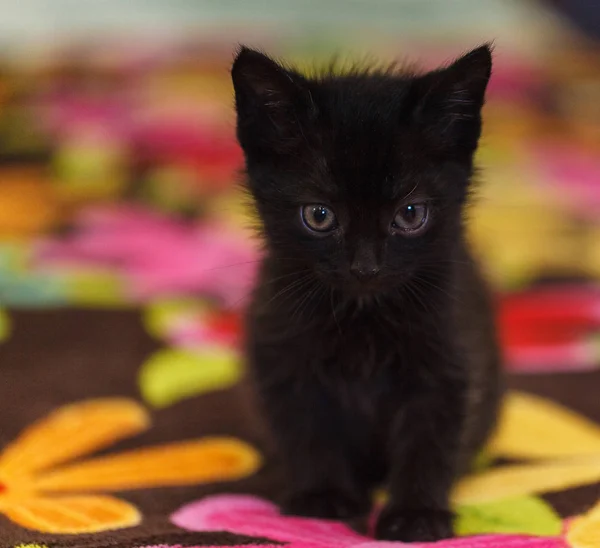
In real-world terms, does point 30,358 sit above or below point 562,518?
above

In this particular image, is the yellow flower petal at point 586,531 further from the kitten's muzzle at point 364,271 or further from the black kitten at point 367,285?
the kitten's muzzle at point 364,271

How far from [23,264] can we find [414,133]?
4.65 feet

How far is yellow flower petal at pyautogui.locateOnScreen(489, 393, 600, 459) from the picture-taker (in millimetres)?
1594

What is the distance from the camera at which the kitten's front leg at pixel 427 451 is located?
132 centimetres

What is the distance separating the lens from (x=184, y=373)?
6.09 ft

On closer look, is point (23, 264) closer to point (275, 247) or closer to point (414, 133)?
point (275, 247)

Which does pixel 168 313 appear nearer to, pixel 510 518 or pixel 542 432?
pixel 542 432

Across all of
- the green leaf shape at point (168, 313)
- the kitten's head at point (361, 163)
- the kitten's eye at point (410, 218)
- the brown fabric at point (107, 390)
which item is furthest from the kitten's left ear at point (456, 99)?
the green leaf shape at point (168, 313)

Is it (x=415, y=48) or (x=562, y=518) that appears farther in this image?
(x=415, y=48)

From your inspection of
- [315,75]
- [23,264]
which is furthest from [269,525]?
[23,264]

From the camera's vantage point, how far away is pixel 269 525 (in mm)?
1285

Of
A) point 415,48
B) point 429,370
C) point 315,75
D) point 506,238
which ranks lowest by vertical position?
point 429,370

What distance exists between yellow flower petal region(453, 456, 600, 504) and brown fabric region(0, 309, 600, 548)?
0.15 ft

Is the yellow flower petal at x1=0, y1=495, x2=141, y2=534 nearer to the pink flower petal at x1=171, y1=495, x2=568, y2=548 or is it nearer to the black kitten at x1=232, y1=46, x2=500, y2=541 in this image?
the pink flower petal at x1=171, y1=495, x2=568, y2=548
